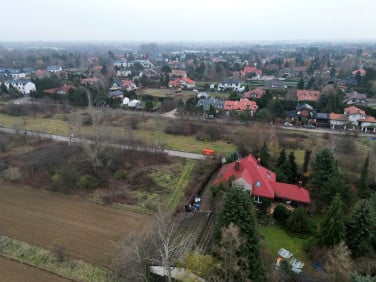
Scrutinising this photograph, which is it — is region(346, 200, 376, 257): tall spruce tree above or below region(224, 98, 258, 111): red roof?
below

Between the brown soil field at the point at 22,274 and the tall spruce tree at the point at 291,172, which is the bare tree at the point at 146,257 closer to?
the brown soil field at the point at 22,274

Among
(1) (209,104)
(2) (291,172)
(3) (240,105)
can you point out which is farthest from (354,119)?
(2) (291,172)

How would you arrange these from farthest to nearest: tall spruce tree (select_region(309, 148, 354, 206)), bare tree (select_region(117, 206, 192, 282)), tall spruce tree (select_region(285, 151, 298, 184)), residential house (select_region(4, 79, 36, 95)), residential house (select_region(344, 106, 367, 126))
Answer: residential house (select_region(4, 79, 36, 95)) < residential house (select_region(344, 106, 367, 126)) < tall spruce tree (select_region(285, 151, 298, 184)) < tall spruce tree (select_region(309, 148, 354, 206)) < bare tree (select_region(117, 206, 192, 282))

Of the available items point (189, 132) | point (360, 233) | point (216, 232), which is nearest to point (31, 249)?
point (216, 232)

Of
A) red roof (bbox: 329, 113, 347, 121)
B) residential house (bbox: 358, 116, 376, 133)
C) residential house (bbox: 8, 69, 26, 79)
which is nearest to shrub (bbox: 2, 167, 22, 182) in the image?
red roof (bbox: 329, 113, 347, 121)

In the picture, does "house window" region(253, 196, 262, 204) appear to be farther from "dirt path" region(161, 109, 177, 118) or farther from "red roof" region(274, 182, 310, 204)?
"dirt path" region(161, 109, 177, 118)

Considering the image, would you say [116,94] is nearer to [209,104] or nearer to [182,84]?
[182,84]

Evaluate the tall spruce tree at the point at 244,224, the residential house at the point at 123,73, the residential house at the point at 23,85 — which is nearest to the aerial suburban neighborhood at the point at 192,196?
the tall spruce tree at the point at 244,224
